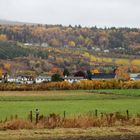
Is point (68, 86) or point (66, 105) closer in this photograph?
point (66, 105)

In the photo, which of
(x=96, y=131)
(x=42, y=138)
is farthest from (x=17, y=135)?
(x=96, y=131)

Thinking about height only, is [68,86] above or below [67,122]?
above

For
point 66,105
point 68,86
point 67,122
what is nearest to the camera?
point 67,122

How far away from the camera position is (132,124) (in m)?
35.3

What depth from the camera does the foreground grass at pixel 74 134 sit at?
29609mm

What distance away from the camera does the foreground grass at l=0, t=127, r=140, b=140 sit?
97.1 feet

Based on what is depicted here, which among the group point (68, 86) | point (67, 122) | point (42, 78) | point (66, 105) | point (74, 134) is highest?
point (42, 78)

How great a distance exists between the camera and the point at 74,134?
31156 millimetres

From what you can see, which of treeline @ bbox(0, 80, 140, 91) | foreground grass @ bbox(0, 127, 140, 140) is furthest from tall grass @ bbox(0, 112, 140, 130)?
treeline @ bbox(0, 80, 140, 91)

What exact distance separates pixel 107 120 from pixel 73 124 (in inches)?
132

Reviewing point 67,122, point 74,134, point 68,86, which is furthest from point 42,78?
point 74,134

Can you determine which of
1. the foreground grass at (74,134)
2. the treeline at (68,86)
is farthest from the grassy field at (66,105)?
the treeline at (68,86)

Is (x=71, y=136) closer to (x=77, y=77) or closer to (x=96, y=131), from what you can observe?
(x=96, y=131)

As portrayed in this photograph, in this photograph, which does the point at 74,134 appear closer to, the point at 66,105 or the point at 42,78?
the point at 66,105
